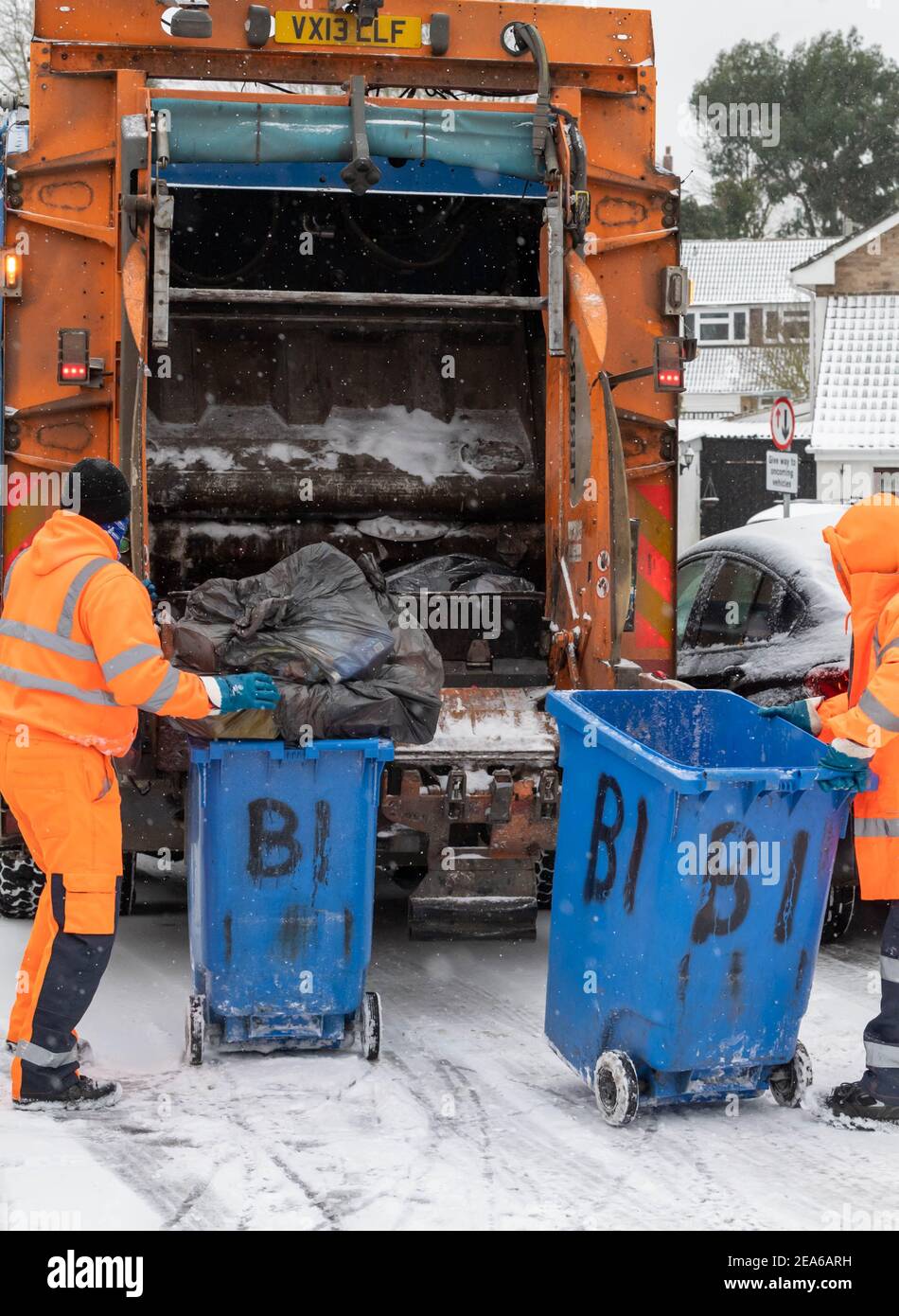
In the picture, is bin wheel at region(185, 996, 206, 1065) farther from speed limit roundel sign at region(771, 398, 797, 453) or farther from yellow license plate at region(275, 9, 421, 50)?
speed limit roundel sign at region(771, 398, 797, 453)

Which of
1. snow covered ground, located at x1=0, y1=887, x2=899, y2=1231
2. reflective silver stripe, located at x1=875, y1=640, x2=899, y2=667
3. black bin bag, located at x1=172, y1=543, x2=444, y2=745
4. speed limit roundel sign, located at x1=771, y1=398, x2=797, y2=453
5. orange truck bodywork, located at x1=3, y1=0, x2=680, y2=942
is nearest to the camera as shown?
snow covered ground, located at x1=0, y1=887, x2=899, y2=1231

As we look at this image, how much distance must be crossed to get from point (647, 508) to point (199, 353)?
2.07 metres

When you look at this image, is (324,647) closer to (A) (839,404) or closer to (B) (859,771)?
(B) (859,771)

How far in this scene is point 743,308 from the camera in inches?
1597

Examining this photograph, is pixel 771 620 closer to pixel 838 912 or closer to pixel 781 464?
pixel 838 912

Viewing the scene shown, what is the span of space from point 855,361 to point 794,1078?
21301 millimetres

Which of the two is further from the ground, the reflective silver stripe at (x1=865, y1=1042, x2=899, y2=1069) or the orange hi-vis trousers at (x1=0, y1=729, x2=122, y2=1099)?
the orange hi-vis trousers at (x1=0, y1=729, x2=122, y2=1099)

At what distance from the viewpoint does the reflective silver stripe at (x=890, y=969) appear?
3973 millimetres

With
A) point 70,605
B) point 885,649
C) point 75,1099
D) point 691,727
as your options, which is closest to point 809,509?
point 691,727

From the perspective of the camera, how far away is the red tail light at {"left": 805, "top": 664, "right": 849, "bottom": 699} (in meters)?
5.52

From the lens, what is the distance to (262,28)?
5625 mm

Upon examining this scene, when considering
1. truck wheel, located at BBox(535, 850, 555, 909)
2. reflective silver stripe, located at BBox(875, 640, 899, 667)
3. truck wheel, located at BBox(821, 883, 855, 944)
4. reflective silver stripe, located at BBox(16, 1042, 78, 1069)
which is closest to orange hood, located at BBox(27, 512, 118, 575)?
reflective silver stripe, located at BBox(16, 1042, 78, 1069)

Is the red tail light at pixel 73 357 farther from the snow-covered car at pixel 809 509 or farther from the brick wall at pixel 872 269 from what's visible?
the brick wall at pixel 872 269
